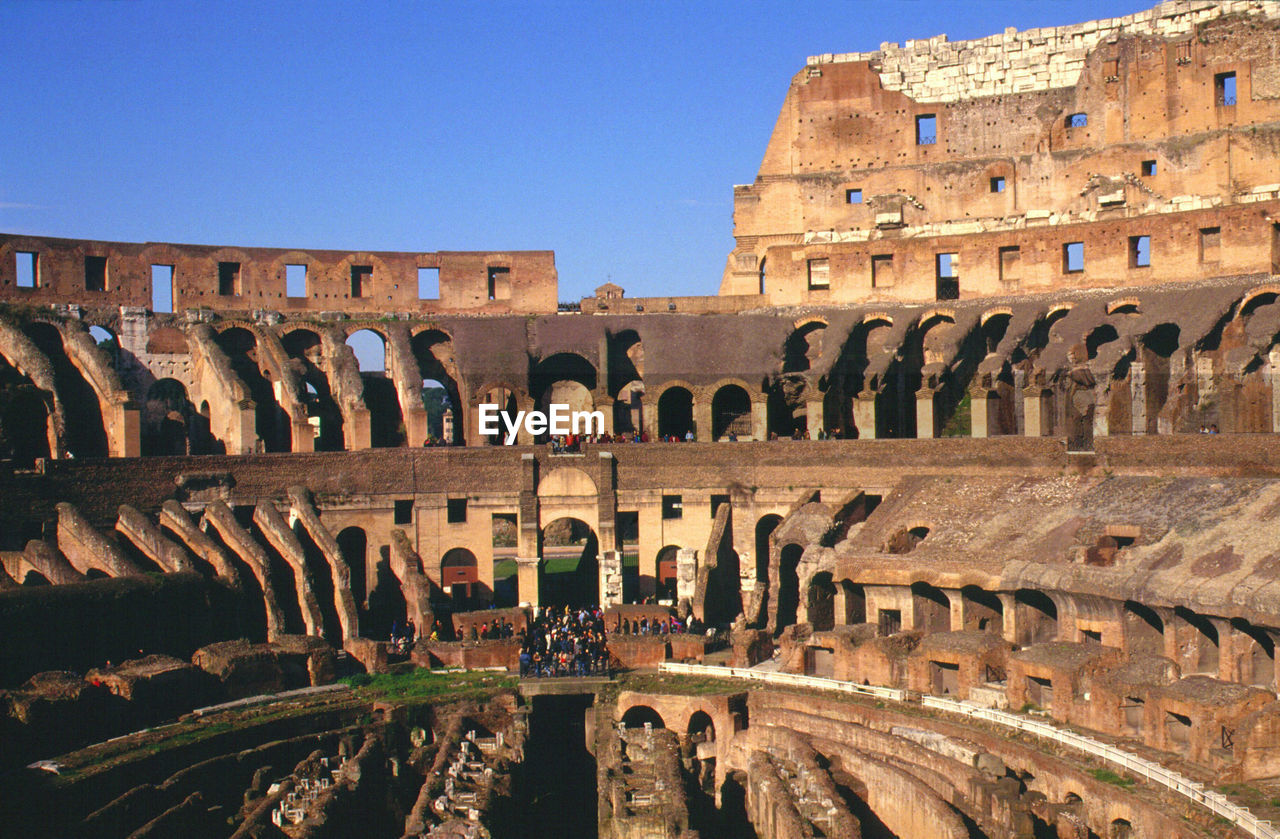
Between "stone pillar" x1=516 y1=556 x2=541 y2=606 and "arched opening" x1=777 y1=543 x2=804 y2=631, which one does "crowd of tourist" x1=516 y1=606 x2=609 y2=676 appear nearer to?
"stone pillar" x1=516 y1=556 x2=541 y2=606

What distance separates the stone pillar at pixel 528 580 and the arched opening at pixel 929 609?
11.4 m

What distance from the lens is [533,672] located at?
106 feet

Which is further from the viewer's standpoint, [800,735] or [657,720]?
[657,720]

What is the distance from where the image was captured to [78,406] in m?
41.5

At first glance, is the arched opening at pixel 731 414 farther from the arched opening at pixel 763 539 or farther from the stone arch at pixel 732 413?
the arched opening at pixel 763 539

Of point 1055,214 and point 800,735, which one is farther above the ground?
point 1055,214

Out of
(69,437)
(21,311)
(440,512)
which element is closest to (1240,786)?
(440,512)

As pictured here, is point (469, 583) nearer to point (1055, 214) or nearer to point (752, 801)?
point (752, 801)

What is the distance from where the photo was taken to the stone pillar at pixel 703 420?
42781mm

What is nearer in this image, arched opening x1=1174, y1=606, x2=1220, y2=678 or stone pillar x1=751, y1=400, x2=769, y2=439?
arched opening x1=1174, y1=606, x2=1220, y2=678

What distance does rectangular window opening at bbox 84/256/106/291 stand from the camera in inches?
1731

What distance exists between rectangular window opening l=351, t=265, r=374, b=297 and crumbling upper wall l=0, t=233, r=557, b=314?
0.03 metres

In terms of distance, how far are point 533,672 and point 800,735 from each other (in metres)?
7.09

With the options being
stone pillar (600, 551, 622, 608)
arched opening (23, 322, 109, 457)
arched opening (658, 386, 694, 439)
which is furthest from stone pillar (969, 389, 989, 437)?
arched opening (23, 322, 109, 457)
